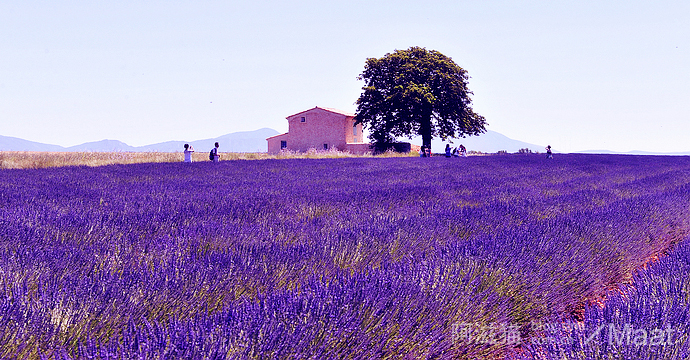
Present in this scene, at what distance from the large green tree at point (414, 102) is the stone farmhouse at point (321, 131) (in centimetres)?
391

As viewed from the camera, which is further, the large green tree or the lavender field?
the large green tree

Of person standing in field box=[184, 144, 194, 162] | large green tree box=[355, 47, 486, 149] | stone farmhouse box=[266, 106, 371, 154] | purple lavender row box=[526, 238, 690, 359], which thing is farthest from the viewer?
stone farmhouse box=[266, 106, 371, 154]

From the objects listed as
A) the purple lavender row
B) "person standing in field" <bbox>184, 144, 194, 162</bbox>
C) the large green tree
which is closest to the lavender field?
the purple lavender row

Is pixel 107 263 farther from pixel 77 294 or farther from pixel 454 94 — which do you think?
pixel 454 94

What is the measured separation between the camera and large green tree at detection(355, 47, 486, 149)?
92.7ft

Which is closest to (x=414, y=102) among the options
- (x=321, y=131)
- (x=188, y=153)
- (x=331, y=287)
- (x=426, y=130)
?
(x=426, y=130)

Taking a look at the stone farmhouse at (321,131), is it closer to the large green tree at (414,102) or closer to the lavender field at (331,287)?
the large green tree at (414,102)

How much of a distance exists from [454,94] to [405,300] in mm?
27953

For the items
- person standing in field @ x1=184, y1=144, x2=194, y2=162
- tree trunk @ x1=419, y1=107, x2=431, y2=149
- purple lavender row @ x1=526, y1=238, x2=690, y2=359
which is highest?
tree trunk @ x1=419, y1=107, x2=431, y2=149

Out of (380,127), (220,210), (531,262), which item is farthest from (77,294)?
(380,127)

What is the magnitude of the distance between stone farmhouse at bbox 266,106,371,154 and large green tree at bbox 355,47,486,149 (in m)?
3.91

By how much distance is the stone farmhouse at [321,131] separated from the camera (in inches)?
1345

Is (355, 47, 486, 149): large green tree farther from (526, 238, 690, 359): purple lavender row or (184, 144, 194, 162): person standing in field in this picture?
(526, 238, 690, 359): purple lavender row

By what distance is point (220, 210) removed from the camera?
398 centimetres
